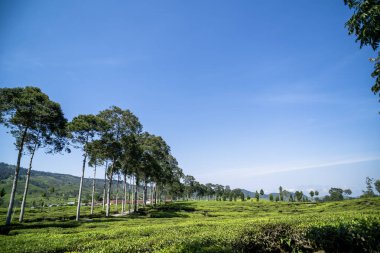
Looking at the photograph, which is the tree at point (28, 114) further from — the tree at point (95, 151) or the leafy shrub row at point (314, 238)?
the leafy shrub row at point (314, 238)

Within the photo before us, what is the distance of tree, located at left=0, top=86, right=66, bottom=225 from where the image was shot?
85.3 feet

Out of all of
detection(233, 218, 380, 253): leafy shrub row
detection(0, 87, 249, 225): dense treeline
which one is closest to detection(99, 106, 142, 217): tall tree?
detection(0, 87, 249, 225): dense treeline

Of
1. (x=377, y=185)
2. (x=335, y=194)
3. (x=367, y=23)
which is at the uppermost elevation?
(x=367, y=23)

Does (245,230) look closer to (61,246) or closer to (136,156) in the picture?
(61,246)

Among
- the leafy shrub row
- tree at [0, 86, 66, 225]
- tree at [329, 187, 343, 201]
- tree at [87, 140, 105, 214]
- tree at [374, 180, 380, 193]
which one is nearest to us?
the leafy shrub row

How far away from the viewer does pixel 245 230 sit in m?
10.8

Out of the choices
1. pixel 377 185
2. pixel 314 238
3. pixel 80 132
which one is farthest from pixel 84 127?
pixel 377 185

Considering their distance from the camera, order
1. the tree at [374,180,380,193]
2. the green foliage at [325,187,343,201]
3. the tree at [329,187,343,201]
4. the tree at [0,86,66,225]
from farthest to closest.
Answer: the tree at [329,187,343,201] < the green foliage at [325,187,343,201] < the tree at [374,180,380,193] < the tree at [0,86,66,225]

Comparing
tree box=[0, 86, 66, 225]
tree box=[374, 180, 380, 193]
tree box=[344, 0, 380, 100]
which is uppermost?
tree box=[0, 86, 66, 225]

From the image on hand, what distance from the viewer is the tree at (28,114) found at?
85.3 feet

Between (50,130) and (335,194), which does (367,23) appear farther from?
(335,194)

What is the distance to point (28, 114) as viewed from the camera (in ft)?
88.6

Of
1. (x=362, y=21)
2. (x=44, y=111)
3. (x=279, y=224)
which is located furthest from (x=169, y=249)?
(x=44, y=111)

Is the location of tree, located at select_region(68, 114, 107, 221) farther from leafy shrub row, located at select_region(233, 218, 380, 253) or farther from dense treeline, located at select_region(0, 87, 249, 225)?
leafy shrub row, located at select_region(233, 218, 380, 253)
